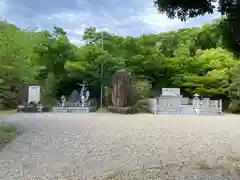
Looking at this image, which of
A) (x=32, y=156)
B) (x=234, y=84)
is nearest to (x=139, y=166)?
(x=32, y=156)

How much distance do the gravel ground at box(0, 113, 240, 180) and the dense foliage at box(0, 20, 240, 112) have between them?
698 cm

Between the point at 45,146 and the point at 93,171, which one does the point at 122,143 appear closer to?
the point at 45,146

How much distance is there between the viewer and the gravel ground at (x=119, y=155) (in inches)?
121

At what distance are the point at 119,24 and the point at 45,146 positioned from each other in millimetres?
13032

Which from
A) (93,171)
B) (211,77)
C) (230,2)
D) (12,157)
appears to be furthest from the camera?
(211,77)

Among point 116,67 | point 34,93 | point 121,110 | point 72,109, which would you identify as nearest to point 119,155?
point 121,110

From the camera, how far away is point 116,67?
1324 centimetres

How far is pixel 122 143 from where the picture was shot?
192 inches

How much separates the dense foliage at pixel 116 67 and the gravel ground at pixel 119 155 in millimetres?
6985

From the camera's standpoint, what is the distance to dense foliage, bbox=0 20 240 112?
42.5 ft

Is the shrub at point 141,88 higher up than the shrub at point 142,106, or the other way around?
the shrub at point 141,88

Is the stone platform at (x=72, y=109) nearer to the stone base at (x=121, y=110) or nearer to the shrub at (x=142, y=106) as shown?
the stone base at (x=121, y=110)

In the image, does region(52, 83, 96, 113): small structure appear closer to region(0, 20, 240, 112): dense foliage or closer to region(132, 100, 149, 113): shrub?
region(0, 20, 240, 112): dense foliage

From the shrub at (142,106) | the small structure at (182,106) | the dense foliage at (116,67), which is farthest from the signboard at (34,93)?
the small structure at (182,106)
